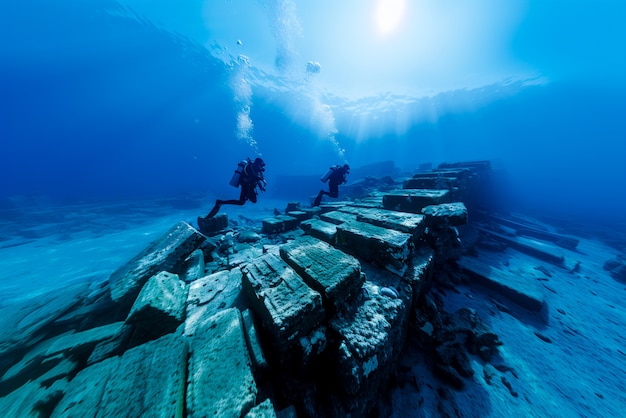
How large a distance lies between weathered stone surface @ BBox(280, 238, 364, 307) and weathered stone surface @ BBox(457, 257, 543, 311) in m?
3.60

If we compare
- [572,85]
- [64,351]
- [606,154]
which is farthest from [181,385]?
[606,154]

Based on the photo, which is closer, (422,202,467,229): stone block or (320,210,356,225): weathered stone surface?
(422,202,467,229): stone block

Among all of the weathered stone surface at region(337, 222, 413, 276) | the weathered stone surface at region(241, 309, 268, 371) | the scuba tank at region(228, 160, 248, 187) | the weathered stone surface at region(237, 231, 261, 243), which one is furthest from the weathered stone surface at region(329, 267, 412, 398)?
the scuba tank at region(228, 160, 248, 187)

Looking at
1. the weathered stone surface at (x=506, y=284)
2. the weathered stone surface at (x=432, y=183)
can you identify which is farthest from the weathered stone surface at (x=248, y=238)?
the weathered stone surface at (x=506, y=284)

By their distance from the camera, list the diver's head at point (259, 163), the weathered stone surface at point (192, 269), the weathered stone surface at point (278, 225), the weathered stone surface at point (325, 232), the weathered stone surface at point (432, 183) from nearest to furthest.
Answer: the weathered stone surface at point (192, 269) → the weathered stone surface at point (325, 232) → the weathered stone surface at point (432, 183) → the weathered stone surface at point (278, 225) → the diver's head at point (259, 163)

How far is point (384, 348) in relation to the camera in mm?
1672

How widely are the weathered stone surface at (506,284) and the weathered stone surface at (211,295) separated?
4.51 metres

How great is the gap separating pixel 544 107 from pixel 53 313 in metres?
79.3

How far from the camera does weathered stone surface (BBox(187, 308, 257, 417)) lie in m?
1.09

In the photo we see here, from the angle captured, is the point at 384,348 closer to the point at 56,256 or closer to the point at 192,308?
the point at 192,308

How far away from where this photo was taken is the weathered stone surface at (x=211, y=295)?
1867 mm

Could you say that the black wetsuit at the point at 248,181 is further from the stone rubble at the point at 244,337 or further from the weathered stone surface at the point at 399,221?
the weathered stone surface at the point at 399,221

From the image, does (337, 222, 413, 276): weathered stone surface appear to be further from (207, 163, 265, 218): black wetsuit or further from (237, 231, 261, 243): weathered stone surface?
(207, 163, 265, 218): black wetsuit

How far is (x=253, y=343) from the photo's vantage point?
152 centimetres
